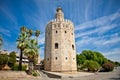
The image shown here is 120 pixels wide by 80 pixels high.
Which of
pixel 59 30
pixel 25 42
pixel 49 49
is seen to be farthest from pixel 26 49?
pixel 59 30

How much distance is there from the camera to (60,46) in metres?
30.6

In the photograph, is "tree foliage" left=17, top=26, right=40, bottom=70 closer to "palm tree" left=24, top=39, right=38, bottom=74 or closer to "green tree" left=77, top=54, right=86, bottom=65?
"palm tree" left=24, top=39, right=38, bottom=74

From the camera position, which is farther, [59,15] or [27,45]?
[59,15]

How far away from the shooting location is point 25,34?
27.6m

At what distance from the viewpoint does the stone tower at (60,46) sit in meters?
30.3

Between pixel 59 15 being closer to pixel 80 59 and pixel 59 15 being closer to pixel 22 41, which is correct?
pixel 22 41

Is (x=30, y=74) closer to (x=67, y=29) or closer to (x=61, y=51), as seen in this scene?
(x=61, y=51)

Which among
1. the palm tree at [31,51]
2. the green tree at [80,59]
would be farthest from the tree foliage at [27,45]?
the green tree at [80,59]

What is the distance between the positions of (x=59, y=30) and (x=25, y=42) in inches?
342

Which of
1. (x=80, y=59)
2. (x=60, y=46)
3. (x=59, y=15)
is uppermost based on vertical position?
(x=59, y=15)

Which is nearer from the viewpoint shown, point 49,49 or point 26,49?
point 26,49

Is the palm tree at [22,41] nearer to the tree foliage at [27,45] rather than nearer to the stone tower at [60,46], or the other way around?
the tree foliage at [27,45]

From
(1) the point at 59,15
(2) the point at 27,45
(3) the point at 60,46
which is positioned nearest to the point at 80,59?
(3) the point at 60,46

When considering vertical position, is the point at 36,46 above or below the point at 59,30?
below
